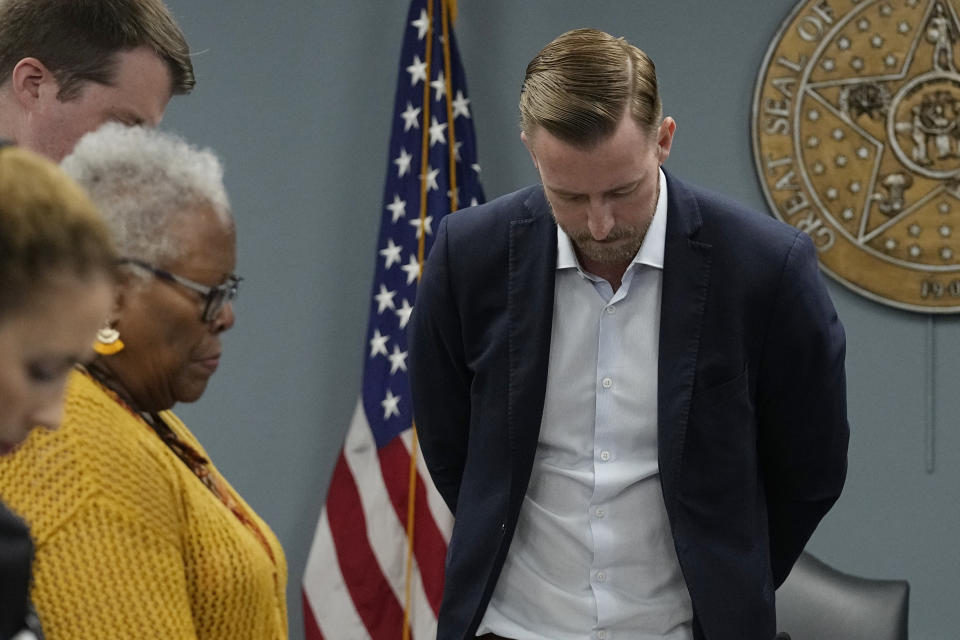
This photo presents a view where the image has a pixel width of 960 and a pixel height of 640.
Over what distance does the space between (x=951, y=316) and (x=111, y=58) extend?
2.90 metres

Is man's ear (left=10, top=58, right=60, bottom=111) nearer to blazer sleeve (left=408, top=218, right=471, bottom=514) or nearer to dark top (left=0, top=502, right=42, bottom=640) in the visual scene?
blazer sleeve (left=408, top=218, right=471, bottom=514)

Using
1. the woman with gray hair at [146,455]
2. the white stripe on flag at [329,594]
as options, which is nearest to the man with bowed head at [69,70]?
the woman with gray hair at [146,455]

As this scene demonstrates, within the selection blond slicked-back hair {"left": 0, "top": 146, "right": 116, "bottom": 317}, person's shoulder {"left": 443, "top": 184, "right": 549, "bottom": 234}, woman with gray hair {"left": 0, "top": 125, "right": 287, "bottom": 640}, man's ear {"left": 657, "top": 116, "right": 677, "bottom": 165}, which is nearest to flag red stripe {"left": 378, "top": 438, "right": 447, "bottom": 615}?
person's shoulder {"left": 443, "top": 184, "right": 549, "bottom": 234}

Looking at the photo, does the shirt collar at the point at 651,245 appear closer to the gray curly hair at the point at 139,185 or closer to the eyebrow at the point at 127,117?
the eyebrow at the point at 127,117

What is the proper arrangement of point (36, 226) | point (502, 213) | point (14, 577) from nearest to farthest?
point (36, 226)
point (14, 577)
point (502, 213)

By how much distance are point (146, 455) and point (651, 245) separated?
105cm

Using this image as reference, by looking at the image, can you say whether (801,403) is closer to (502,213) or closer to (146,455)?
(502,213)

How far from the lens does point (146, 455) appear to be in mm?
1342

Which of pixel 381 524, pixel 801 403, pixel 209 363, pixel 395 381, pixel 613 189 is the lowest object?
pixel 381 524

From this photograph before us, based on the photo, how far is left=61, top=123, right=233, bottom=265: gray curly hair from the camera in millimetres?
1333

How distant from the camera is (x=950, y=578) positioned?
396cm

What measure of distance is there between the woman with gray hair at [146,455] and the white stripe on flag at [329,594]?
2.39 meters

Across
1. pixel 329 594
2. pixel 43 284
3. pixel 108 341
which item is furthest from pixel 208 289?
pixel 329 594

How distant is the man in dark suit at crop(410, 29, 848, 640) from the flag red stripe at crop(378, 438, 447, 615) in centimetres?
153
